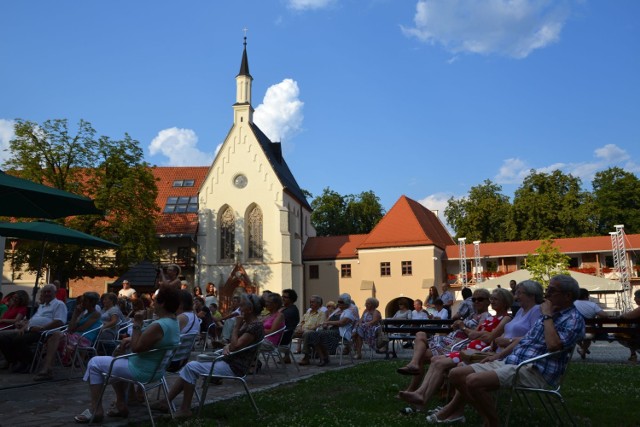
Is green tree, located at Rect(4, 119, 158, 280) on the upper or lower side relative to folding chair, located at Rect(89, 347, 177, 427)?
upper

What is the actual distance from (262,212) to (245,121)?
23.3 ft

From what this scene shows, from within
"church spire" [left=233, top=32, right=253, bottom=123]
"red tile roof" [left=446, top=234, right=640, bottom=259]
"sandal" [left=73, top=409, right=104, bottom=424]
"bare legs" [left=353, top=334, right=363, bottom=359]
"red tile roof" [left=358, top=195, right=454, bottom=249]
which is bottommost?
"bare legs" [left=353, top=334, right=363, bottom=359]

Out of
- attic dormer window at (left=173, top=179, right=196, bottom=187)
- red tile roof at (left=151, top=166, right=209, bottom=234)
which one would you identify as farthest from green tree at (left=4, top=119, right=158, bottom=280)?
attic dormer window at (left=173, top=179, right=196, bottom=187)

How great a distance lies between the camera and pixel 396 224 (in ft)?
136

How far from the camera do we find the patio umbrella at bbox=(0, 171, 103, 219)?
730 cm

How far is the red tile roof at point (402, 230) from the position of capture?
39750 millimetres

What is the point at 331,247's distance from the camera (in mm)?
→ 43406

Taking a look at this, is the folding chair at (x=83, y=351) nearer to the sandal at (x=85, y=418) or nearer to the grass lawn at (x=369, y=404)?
the grass lawn at (x=369, y=404)

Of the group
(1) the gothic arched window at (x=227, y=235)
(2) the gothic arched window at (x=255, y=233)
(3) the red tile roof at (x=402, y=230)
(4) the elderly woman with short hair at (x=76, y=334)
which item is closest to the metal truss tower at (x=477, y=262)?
(3) the red tile roof at (x=402, y=230)

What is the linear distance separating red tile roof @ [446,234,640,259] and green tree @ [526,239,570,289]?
14.7 feet

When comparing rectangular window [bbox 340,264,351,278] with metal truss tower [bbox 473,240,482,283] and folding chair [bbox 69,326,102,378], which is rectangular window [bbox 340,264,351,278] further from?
folding chair [bbox 69,326,102,378]

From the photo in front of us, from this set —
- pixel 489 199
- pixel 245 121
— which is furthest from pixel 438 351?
pixel 489 199

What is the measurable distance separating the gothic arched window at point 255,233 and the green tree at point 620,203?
94.7 ft

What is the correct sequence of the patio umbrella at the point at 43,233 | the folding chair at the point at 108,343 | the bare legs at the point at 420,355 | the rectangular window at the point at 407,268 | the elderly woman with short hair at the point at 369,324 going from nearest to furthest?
the bare legs at the point at 420,355, the folding chair at the point at 108,343, the patio umbrella at the point at 43,233, the elderly woman with short hair at the point at 369,324, the rectangular window at the point at 407,268
